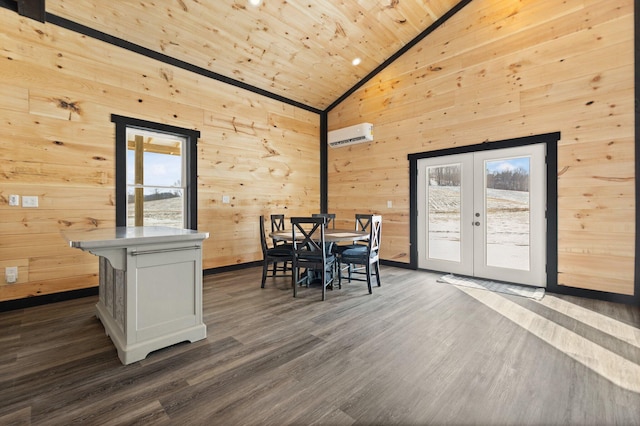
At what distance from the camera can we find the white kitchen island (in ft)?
6.77

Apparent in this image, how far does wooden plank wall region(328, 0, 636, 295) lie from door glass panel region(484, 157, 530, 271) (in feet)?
1.21

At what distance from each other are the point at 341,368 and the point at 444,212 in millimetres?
3490

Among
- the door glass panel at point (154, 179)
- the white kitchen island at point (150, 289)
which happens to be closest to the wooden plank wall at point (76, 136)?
the door glass panel at point (154, 179)

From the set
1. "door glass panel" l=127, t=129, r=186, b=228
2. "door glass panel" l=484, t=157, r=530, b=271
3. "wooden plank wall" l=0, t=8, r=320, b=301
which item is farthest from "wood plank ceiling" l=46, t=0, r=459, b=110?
"door glass panel" l=484, t=157, r=530, b=271

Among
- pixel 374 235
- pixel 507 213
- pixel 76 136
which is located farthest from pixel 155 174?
pixel 507 213

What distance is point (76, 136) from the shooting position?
3508mm

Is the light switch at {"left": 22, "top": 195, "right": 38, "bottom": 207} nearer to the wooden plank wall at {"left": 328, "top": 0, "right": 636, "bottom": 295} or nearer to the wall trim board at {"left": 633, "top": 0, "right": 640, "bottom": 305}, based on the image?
the wooden plank wall at {"left": 328, "top": 0, "right": 636, "bottom": 295}

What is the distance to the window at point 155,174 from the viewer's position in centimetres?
384

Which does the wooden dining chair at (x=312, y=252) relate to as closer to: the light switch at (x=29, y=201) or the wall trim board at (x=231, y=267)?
the wall trim board at (x=231, y=267)

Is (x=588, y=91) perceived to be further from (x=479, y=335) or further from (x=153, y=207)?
(x=153, y=207)

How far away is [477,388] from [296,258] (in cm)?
227

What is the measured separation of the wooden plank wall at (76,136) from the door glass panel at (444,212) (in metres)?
3.20

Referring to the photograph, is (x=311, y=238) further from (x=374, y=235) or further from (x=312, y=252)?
(x=374, y=235)

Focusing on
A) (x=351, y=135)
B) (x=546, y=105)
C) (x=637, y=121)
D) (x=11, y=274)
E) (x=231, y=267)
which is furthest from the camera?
(x=351, y=135)
